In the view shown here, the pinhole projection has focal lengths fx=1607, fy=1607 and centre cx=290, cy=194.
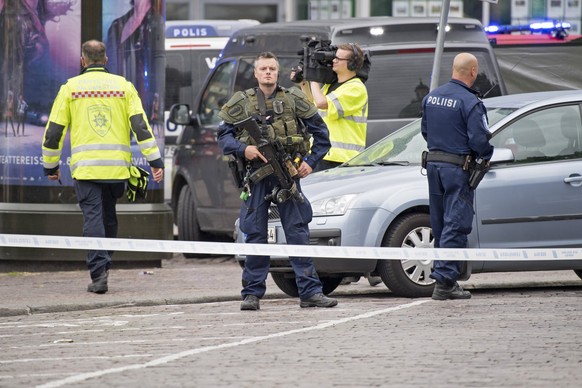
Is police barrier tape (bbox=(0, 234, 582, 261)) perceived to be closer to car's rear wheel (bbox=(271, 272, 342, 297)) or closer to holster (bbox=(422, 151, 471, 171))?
holster (bbox=(422, 151, 471, 171))

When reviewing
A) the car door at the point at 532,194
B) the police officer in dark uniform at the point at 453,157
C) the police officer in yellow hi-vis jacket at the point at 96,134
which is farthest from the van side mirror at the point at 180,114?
the police officer in dark uniform at the point at 453,157

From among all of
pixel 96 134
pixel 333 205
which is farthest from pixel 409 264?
pixel 96 134

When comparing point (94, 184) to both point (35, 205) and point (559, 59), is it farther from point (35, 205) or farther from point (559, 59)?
point (559, 59)

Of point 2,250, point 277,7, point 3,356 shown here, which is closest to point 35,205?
point 2,250

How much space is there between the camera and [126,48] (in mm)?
14359

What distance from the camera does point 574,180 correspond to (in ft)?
38.5

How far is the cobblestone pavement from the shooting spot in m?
7.76

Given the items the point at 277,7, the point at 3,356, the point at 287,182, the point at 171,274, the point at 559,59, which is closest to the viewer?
the point at 3,356

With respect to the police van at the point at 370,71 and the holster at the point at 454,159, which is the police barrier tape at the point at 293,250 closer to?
the holster at the point at 454,159

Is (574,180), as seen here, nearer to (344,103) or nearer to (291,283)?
(344,103)

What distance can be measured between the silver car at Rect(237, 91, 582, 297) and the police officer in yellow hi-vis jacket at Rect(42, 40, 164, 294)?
3.70 feet

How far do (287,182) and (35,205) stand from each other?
4274mm

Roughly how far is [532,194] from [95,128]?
3.33m

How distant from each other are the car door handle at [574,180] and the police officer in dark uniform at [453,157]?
86 centimetres
